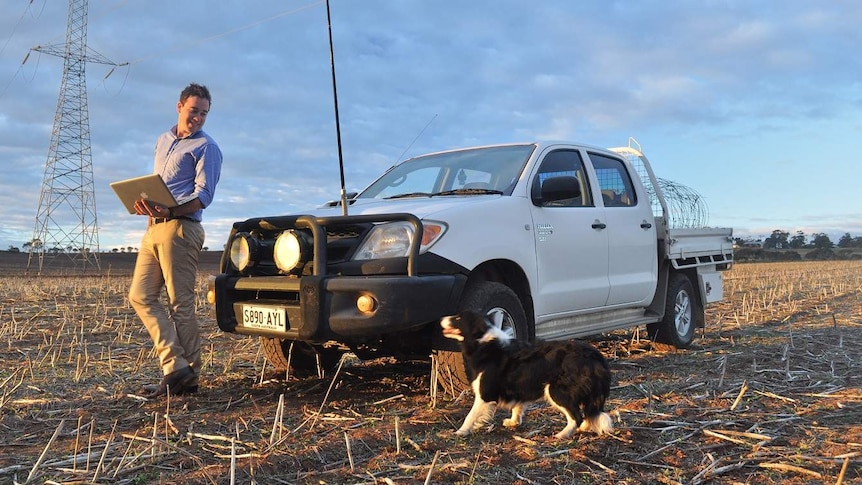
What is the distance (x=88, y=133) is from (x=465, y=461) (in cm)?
3482

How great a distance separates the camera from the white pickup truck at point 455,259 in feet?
12.4

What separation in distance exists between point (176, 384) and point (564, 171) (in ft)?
11.1

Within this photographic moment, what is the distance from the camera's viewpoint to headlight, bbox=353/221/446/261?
389 centimetres

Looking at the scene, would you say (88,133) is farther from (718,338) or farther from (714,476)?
(714,476)

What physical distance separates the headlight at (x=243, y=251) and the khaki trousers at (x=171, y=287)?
0.31m

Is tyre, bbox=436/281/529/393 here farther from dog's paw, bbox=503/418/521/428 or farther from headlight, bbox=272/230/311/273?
headlight, bbox=272/230/311/273

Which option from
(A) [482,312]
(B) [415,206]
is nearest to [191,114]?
(B) [415,206]

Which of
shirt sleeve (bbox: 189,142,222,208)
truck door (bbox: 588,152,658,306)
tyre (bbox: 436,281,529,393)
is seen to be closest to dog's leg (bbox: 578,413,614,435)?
tyre (bbox: 436,281,529,393)

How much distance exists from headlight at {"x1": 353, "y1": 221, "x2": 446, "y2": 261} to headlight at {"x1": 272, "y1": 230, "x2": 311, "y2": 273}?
12.3 inches

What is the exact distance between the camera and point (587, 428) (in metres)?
3.39

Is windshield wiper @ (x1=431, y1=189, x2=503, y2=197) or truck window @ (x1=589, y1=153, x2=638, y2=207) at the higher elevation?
truck window @ (x1=589, y1=153, x2=638, y2=207)

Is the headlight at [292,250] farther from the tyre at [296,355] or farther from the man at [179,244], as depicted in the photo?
the tyre at [296,355]

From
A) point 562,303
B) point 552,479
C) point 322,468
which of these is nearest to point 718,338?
point 562,303

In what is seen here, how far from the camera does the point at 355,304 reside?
148 inches
